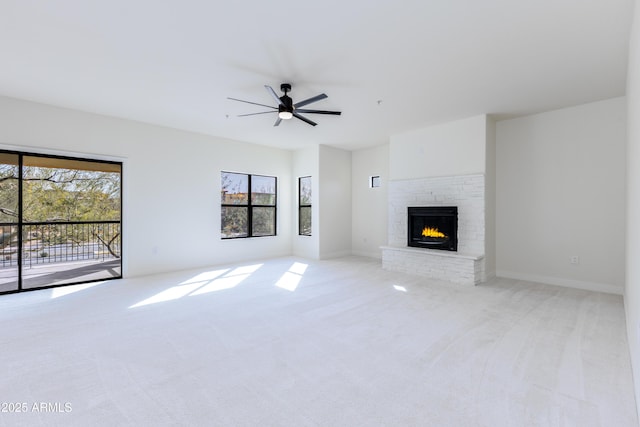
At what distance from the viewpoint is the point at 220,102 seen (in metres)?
4.21

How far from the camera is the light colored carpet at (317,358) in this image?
171 centimetres

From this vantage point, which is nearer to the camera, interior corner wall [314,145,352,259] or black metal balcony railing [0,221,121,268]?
black metal balcony railing [0,221,121,268]

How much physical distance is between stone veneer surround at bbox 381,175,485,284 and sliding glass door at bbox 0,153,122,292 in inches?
209

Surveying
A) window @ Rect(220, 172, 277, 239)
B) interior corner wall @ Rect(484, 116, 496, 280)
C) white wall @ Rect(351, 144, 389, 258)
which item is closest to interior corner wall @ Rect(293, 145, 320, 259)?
window @ Rect(220, 172, 277, 239)

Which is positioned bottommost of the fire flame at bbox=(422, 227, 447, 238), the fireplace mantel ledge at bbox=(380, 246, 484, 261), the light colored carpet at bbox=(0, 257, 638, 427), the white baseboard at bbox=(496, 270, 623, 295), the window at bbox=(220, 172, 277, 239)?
the light colored carpet at bbox=(0, 257, 638, 427)

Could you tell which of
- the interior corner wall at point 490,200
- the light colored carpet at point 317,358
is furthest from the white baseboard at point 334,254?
the interior corner wall at point 490,200

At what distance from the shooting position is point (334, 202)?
7.20 metres

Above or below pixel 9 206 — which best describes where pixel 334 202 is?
above

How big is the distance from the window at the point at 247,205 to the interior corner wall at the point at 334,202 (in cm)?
130

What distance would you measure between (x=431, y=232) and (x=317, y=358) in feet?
12.4

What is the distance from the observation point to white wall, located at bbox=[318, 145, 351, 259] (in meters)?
6.92

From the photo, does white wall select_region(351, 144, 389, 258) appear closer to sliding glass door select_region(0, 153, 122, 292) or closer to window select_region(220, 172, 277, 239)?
window select_region(220, 172, 277, 239)

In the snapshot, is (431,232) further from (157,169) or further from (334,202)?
Answer: (157,169)

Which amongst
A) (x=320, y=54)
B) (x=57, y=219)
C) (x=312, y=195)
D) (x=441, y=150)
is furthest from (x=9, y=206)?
(x=441, y=150)
